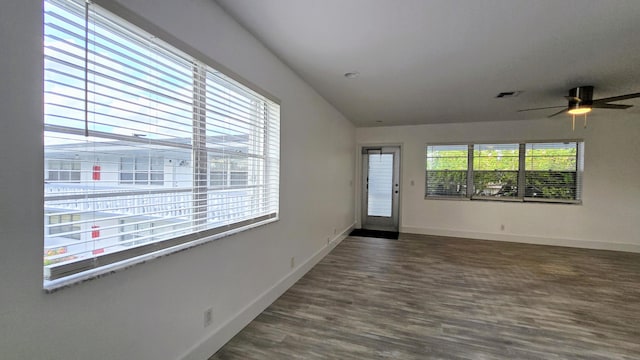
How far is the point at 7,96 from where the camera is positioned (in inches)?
38.0

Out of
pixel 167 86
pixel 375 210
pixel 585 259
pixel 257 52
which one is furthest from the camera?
pixel 375 210

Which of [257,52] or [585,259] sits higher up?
[257,52]

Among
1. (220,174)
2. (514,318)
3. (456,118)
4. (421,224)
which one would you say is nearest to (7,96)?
(220,174)

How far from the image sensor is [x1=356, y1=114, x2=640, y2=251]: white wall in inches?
193

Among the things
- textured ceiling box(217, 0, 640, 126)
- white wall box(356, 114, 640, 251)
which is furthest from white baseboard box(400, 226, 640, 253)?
textured ceiling box(217, 0, 640, 126)

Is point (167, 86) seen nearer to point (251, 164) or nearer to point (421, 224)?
point (251, 164)

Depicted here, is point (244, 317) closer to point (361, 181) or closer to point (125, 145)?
point (125, 145)

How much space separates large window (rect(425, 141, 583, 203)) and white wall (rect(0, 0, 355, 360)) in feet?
12.6

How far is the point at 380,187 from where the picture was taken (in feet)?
21.4

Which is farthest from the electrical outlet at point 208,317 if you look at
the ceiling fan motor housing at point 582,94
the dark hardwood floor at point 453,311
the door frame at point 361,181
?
the door frame at point 361,181

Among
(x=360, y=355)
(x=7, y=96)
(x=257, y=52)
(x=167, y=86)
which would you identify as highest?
(x=257, y=52)

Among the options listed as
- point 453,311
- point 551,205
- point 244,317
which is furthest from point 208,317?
point 551,205

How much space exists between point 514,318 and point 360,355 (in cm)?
159

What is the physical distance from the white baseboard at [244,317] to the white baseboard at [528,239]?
3.31m
